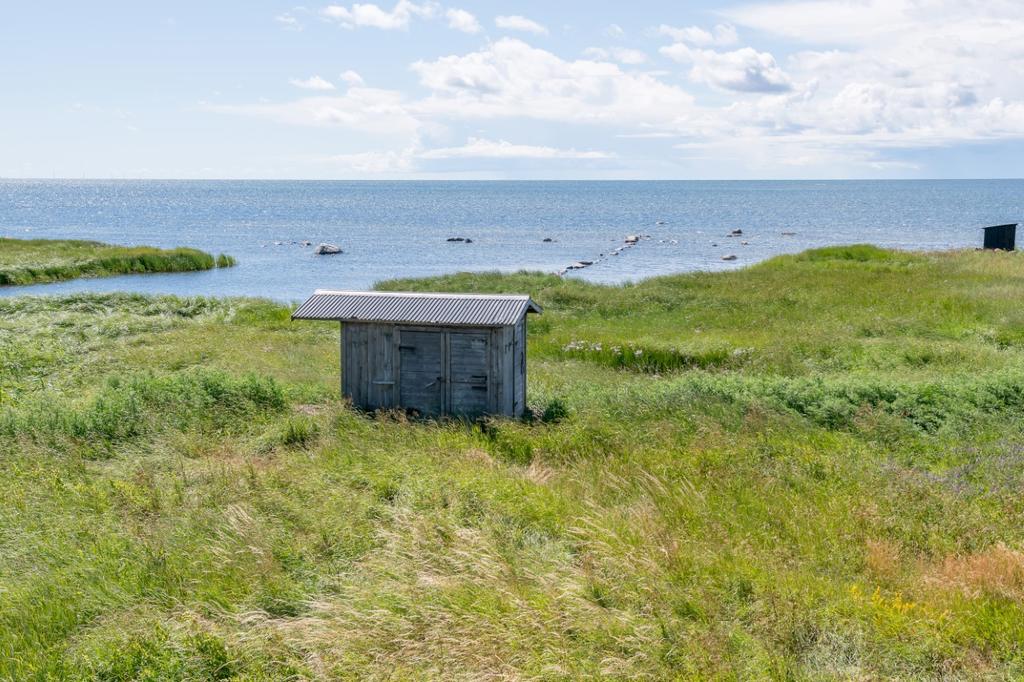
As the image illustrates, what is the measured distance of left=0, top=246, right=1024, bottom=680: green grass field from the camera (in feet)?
26.1

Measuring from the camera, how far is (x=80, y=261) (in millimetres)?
56219

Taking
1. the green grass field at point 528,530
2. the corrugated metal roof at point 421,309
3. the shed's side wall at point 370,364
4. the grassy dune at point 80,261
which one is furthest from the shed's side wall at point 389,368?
the grassy dune at point 80,261

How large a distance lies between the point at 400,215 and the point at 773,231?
64.2 m

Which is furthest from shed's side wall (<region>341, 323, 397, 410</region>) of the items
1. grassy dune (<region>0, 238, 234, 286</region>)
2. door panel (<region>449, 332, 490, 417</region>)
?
grassy dune (<region>0, 238, 234, 286</region>)

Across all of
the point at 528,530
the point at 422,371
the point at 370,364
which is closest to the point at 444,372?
the point at 422,371

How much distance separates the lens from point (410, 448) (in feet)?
48.1

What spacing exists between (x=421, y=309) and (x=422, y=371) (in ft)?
4.16

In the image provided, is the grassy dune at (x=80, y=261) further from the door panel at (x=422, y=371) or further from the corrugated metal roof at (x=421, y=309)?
the door panel at (x=422, y=371)

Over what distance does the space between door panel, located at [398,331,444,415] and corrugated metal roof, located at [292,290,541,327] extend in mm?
465

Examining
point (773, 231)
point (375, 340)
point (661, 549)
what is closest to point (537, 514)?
point (661, 549)

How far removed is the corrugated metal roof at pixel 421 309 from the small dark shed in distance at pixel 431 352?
20mm

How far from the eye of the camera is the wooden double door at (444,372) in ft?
57.2

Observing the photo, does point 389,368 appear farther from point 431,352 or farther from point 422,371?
point 431,352

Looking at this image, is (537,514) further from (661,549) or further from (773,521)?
(773,521)
